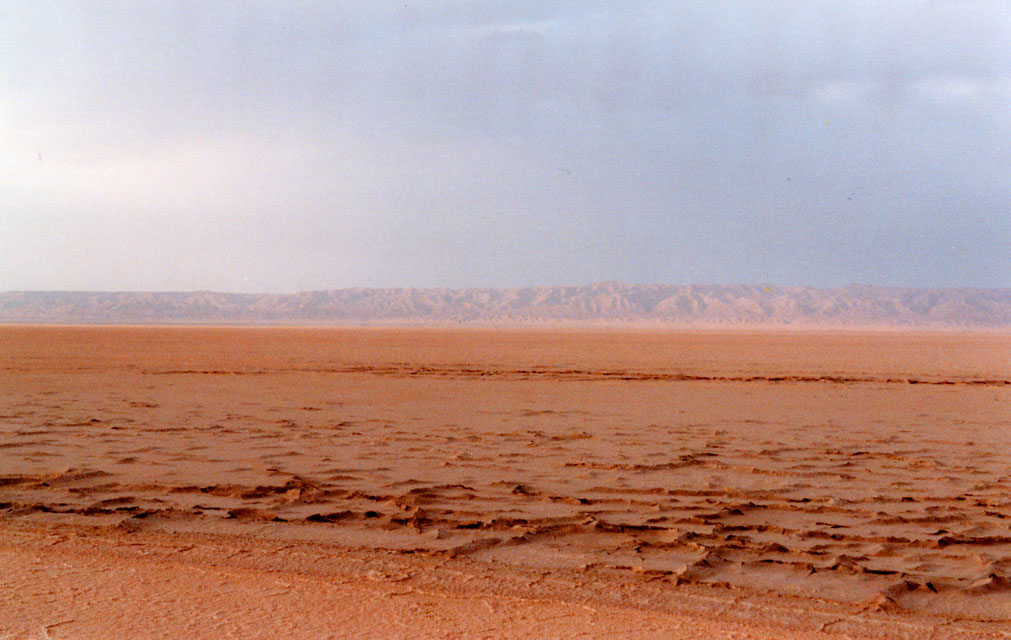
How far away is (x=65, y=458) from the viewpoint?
23.0 feet

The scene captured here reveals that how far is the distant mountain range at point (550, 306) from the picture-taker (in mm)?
122812

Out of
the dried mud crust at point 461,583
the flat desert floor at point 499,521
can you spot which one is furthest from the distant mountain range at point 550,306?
the dried mud crust at point 461,583

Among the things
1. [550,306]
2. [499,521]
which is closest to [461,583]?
[499,521]

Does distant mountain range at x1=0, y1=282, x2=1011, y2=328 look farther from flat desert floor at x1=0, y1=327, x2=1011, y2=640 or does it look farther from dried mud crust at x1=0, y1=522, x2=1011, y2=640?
dried mud crust at x1=0, y1=522, x2=1011, y2=640

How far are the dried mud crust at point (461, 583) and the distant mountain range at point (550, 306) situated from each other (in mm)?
113757

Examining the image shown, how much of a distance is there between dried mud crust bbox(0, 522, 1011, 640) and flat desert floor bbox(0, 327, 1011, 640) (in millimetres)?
16

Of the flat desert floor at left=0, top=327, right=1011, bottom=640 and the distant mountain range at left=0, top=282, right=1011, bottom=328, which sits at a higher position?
the distant mountain range at left=0, top=282, right=1011, bottom=328

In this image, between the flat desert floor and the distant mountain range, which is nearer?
the flat desert floor

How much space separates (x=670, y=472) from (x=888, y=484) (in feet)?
5.04

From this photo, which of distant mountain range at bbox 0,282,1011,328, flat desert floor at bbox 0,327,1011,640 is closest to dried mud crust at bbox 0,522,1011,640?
flat desert floor at bbox 0,327,1011,640

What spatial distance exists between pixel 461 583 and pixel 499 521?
114 cm

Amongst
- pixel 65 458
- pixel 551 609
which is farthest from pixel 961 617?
pixel 65 458

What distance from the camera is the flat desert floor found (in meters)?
3.57

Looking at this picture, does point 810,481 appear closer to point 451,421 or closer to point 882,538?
point 882,538
